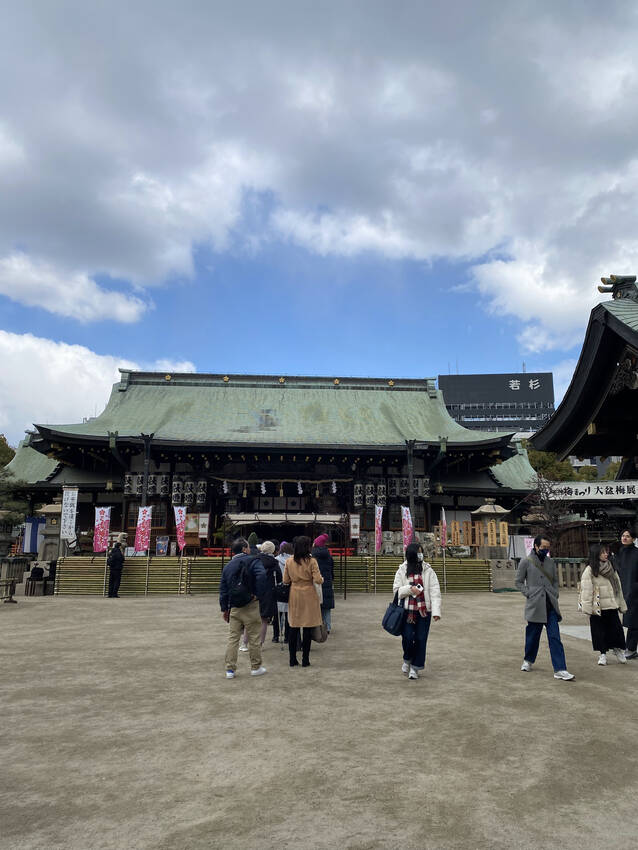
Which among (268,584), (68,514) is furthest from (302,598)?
(68,514)

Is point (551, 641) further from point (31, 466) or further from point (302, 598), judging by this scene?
point (31, 466)

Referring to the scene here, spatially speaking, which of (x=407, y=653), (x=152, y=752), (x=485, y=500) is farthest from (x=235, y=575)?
(x=485, y=500)

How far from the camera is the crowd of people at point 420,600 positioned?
6629 mm

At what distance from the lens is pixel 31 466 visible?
28.8 meters

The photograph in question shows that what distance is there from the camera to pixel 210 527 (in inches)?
1007

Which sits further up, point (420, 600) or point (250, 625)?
point (420, 600)

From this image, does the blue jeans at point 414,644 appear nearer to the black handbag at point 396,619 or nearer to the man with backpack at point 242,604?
the black handbag at point 396,619

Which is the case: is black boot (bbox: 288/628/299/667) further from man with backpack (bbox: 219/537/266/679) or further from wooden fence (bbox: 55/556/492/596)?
wooden fence (bbox: 55/556/492/596)

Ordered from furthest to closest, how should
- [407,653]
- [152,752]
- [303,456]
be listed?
[303,456] → [407,653] → [152,752]

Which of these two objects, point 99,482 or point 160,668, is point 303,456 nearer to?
point 99,482

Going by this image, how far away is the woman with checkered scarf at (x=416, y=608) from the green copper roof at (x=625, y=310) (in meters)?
3.36

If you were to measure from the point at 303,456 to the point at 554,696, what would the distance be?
2014 cm

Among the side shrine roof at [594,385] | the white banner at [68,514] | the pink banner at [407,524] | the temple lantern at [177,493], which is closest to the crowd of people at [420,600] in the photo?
the side shrine roof at [594,385]

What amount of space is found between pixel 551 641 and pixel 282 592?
3764 millimetres
